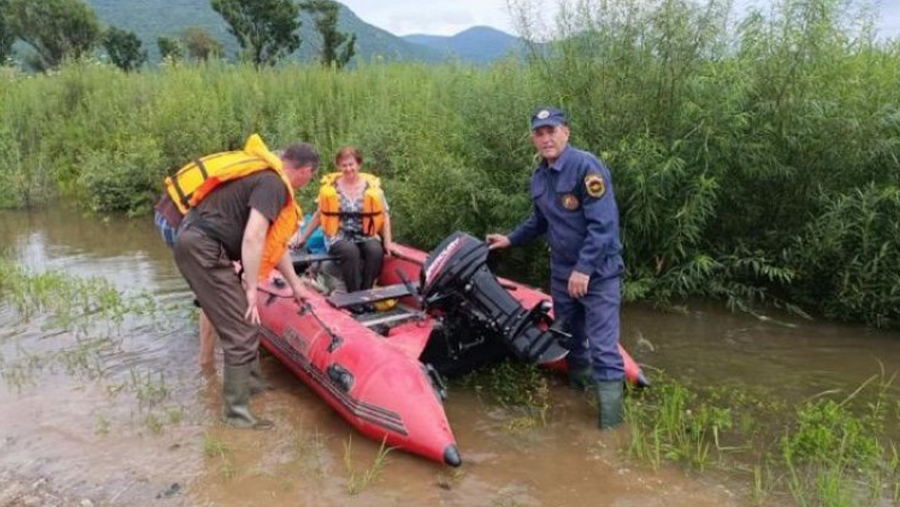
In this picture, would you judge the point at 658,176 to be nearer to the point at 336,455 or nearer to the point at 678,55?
the point at 678,55

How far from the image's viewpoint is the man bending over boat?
3838 mm

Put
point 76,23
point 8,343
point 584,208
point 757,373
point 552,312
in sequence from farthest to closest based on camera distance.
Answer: point 76,23
point 8,343
point 757,373
point 552,312
point 584,208

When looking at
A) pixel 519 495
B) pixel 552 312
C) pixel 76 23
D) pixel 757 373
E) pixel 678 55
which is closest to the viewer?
pixel 519 495

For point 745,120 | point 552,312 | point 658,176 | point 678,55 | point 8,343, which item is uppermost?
point 678,55

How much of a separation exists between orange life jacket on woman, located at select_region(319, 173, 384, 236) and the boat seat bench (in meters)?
0.89

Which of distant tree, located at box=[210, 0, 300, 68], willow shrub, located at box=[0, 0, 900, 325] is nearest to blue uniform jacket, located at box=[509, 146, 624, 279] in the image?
willow shrub, located at box=[0, 0, 900, 325]

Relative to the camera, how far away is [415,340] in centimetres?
433

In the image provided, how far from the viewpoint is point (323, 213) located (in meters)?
5.86

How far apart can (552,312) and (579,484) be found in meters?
1.25

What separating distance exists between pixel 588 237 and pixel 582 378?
1058 millimetres

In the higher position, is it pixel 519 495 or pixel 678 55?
pixel 678 55

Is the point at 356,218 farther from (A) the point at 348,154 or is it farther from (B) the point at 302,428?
(B) the point at 302,428

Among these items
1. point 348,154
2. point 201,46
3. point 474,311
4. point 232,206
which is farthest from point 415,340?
point 201,46

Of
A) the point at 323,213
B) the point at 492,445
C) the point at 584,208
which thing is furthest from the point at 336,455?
the point at 323,213
